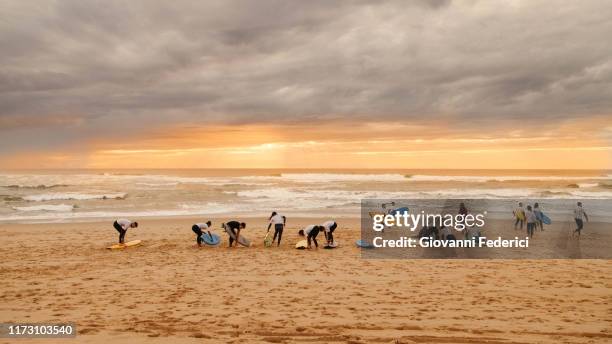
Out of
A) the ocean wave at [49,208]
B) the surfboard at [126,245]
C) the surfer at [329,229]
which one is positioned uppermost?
the surfer at [329,229]

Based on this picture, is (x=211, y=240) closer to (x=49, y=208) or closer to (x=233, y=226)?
(x=233, y=226)

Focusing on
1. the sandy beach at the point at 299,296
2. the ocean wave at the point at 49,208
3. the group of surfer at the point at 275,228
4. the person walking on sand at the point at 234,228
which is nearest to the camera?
the sandy beach at the point at 299,296

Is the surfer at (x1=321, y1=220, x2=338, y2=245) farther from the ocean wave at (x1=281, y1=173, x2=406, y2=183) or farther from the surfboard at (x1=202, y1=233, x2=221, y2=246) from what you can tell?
the ocean wave at (x1=281, y1=173, x2=406, y2=183)

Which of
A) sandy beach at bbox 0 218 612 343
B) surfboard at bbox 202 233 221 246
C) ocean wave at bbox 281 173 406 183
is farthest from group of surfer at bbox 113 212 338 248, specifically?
ocean wave at bbox 281 173 406 183

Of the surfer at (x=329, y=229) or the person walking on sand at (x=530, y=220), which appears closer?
the surfer at (x=329, y=229)

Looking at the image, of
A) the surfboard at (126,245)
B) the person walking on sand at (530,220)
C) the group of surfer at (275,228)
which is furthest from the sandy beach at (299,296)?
the person walking on sand at (530,220)

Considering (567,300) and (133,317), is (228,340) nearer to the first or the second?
(133,317)

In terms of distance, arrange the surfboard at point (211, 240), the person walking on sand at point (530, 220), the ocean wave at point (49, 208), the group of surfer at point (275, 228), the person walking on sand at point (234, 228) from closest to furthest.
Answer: the group of surfer at point (275, 228), the person walking on sand at point (234, 228), the surfboard at point (211, 240), the person walking on sand at point (530, 220), the ocean wave at point (49, 208)

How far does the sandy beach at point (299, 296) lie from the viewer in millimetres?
7242

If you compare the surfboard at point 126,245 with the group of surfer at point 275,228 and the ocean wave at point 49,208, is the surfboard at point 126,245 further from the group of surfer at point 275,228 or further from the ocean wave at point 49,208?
the ocean wave at point 49,208

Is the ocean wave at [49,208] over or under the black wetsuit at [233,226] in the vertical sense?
under

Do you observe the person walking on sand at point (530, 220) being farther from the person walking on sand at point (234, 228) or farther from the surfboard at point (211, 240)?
the surfboard at point (211, 240)

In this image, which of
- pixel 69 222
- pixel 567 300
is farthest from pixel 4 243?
pixel 567 300

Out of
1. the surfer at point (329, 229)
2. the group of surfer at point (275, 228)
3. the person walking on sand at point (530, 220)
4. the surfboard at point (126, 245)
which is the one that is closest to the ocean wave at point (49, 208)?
the surfboard at point (126, 245)
